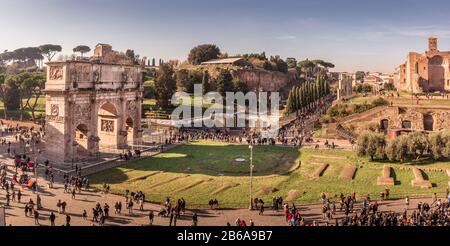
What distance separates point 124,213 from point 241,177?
28.0 ft

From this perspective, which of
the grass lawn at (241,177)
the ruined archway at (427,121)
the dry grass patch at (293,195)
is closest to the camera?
the dry grass patch at (293,195)

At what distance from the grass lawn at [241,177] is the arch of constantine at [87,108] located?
450 cm

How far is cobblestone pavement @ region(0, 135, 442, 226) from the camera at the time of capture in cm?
1730

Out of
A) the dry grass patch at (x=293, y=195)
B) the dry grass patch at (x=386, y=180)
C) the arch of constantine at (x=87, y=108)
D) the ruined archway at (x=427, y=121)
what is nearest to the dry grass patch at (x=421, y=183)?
the dry grass patch at (x=386, y=180)

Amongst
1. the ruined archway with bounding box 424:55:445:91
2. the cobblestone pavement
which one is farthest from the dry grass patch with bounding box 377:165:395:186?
the ruined archway with bounding box 424:55:445:91

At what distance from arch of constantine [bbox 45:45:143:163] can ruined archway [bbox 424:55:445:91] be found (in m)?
40.3

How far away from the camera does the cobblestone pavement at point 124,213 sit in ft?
56.7

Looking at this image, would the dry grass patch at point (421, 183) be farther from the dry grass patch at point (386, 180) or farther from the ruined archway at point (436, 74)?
the ruined archway at point (436, 74)

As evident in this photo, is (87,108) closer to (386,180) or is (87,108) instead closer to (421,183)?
(386,180)

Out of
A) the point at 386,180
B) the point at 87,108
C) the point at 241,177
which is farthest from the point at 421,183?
the point at 87,108

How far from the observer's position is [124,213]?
18.6 metres

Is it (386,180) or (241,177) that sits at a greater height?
(386,180)

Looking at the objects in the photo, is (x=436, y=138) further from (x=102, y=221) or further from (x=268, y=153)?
(x=102, y=221)
